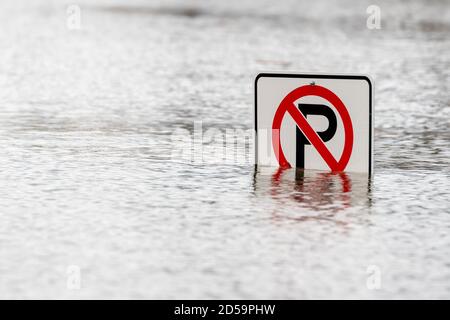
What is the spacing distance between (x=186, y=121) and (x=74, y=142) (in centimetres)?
166

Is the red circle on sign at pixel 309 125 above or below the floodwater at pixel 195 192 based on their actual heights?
above

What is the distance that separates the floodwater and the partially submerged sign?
0.75 ft

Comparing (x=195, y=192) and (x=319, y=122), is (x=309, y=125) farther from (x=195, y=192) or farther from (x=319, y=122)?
(x=195, y=192)

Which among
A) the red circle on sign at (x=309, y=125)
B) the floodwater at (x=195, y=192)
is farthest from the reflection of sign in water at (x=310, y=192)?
the red circle on sign at (x=309, y=125)

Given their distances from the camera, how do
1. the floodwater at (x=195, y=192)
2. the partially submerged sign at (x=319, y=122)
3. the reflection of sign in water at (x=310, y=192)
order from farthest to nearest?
the partially submerged sign at (x=319, y=122), the reflection of sign in water at (x=310, y=192), the floodwater at (x=195, y=192)

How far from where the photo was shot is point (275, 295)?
6305 millimetres

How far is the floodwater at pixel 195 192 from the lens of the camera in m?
6.72

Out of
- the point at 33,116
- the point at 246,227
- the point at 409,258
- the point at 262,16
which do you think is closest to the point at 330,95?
the point at 246,227

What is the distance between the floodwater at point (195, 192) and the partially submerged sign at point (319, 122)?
0.75 ft

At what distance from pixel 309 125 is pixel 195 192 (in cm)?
119

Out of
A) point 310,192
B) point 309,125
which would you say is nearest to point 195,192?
point 310,192

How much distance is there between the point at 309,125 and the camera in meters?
9.81

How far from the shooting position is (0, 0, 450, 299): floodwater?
6.72 meters

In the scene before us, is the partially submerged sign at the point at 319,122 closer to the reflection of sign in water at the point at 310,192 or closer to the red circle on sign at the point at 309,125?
the red circle on sign at the point at 309,125
